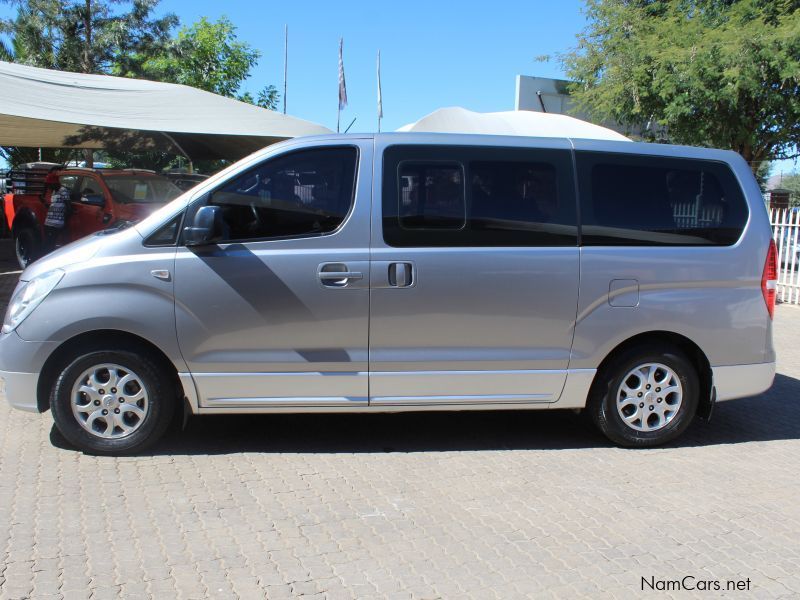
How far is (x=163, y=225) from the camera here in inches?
183

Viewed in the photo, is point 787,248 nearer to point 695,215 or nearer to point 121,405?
point 695,215

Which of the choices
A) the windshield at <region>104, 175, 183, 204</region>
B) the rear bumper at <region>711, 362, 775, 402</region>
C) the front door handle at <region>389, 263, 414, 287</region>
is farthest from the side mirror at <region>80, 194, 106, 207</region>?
the rear bumper at <region>711, 362, 775, 402</region>

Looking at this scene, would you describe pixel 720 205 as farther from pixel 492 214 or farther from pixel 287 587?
pixel 287 587

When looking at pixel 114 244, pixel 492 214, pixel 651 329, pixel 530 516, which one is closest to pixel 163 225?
pixel 114 244

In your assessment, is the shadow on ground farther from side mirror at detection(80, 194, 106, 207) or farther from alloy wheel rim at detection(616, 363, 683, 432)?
side mirror at detection(80, 194, 106, 207)

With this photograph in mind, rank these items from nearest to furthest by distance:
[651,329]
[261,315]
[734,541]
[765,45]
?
[734,541] < [261,315] < [651,329] < [765,45]

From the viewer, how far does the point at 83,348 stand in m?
4.64

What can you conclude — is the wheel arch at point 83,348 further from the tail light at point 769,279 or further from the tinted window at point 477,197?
the tail light at point 769,279

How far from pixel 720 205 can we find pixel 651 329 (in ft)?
3.34

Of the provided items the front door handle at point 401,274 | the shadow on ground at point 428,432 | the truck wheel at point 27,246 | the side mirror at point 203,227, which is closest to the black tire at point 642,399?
the shadow on ground at point 428,432

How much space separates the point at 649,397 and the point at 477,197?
1819 millimetres

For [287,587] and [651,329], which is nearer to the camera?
[287,587]

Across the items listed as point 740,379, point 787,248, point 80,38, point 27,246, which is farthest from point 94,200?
point 80,38

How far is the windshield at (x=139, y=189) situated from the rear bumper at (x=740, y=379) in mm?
9908
